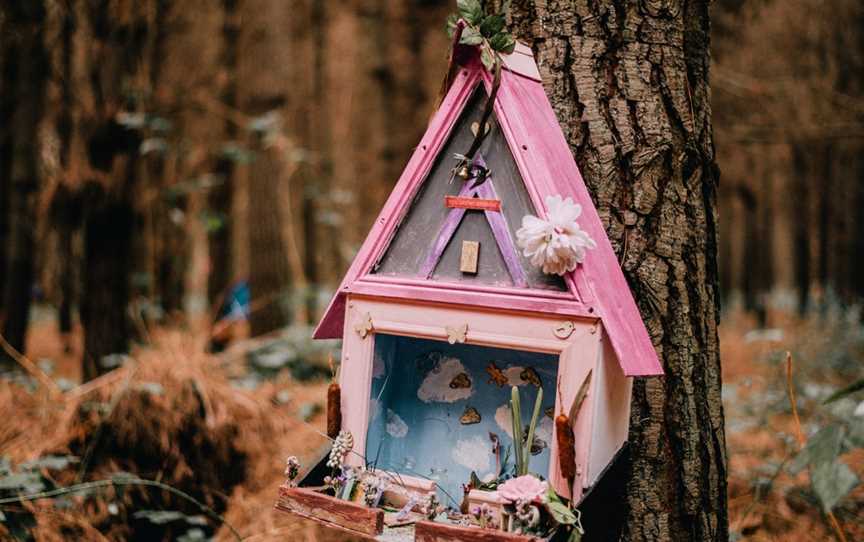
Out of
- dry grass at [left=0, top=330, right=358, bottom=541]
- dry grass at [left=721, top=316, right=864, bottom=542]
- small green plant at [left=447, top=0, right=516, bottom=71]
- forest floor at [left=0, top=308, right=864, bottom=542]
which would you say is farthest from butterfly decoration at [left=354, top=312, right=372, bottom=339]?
dry grass at [left=0, top=330, right=358, bottom=541]

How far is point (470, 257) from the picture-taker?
1.66 meters

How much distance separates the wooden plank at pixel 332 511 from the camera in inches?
58.8

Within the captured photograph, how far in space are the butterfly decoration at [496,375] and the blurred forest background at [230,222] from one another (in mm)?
779

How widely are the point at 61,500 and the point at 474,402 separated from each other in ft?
5.51

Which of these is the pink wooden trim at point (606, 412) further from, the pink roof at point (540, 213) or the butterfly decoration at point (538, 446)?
the butterfly decoration at point (538, 446)

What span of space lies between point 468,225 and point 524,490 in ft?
1.96

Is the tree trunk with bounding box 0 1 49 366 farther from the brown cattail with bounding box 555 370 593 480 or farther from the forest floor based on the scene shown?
the brown cattail with bounding box 555 370 593 480

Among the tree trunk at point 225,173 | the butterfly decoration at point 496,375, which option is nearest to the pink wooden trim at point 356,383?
the butterfly decoration at point 496,375

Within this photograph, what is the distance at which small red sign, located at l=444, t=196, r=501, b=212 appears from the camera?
5.49 ft

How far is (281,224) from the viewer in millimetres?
6461

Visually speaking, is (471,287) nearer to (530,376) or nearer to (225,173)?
(530,376)

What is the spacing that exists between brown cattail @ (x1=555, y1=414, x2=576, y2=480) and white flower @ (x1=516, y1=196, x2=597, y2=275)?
1.00ft

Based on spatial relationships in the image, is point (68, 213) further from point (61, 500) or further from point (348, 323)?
point (348, 323)

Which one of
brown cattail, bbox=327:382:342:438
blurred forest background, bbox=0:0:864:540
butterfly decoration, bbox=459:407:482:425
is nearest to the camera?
brown cattail, bbox=327:382:342:438
